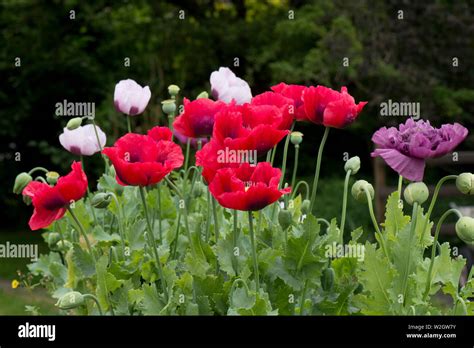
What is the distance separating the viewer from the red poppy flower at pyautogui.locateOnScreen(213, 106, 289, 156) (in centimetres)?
115

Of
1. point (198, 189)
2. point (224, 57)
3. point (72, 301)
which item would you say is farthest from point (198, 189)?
point (224, 57)

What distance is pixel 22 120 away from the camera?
9031 millimetres

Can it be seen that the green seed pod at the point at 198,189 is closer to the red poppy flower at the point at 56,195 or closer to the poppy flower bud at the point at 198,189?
the poppy flower bud at the point at 198,189

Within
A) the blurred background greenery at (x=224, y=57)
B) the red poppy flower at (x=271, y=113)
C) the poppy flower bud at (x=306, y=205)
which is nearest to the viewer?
the red poppy flower at (x=271, y=113)

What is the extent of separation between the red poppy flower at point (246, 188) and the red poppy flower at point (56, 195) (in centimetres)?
29

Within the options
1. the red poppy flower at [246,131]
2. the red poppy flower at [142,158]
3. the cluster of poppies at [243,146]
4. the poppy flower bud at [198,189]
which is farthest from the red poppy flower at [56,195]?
the poppy flower bud at [198,189]

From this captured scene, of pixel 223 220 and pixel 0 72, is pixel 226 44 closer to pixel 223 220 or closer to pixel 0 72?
pixel 0 72

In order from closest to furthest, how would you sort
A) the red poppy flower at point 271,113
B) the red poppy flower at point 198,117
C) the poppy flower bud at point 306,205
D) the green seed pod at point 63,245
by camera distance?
the red poppy flower at point 271,113, the red poppy flower at point 198,117, the poppy flower bud at point 306,205, the green seed pod at point 63,245

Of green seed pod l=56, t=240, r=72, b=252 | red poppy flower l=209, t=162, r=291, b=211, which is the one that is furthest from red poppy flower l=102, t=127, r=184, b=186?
green seed pod l=56, t=240, r=72, b=252

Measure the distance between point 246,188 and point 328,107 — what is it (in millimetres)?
308

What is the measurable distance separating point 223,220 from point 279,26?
694 centimetres

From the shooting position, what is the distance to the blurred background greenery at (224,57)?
8164mm

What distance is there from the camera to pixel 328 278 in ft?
4.14

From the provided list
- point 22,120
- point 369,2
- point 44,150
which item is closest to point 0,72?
point 22,120
